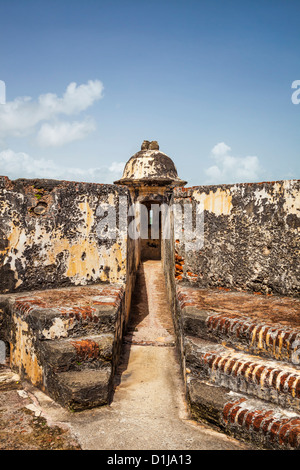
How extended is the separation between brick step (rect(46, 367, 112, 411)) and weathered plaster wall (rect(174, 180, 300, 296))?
1.91 m

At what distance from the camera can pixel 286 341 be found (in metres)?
2.62

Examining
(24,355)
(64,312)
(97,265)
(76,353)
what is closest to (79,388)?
(76,353)

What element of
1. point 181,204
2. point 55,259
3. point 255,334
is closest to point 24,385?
point 55,259

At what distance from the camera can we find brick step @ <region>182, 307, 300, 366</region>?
8.63ft

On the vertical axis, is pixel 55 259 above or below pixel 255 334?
above

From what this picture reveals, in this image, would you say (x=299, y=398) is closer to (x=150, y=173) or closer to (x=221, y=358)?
(x=221, y=358)

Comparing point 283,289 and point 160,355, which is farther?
point 160,355

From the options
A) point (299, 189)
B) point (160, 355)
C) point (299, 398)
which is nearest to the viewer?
point (299, 398)

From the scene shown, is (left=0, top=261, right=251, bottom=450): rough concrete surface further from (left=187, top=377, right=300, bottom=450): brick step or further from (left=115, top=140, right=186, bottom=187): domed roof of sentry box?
(left=115, top=140, right=186, bottom=187): domed roof of sentry box

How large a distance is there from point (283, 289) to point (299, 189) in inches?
43.5

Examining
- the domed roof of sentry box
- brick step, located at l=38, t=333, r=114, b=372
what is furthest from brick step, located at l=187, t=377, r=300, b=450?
the domed roof of sentry box

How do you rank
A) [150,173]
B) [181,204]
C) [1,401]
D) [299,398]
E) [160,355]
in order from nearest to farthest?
[299,398], [1,401], [160,355], [181,204], [150,173]

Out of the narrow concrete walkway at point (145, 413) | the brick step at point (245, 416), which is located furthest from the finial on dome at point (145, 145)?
the brick step at point (245, 416)

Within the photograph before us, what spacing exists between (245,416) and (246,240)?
2.10m
